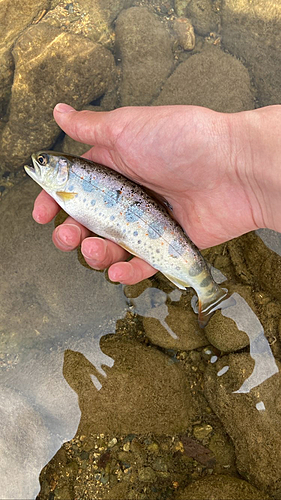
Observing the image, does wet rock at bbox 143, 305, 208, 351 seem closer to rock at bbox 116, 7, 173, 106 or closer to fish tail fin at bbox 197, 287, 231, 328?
fish tail fin at bbox 197, 287, 231, 328

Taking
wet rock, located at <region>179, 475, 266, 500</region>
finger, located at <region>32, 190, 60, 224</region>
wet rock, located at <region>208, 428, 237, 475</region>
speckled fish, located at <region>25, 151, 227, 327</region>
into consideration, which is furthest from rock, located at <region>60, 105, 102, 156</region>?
wet rock, located at <region>179, 475, 266, 500</region>

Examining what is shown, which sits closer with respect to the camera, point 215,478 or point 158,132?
point 158,132

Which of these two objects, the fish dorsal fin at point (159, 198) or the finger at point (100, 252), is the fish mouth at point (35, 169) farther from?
the fish dorsal fin at point (159, 198)

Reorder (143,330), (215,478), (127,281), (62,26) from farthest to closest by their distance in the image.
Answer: (62,26), (143,330), (215,478), (127,281)

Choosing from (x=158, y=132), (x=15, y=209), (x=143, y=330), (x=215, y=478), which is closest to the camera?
(x=158, y=132)

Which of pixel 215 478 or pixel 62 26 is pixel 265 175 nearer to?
Result: pixel 215 478

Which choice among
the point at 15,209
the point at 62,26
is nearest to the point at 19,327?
the point at 15,209

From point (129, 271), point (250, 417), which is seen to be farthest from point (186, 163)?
point (250, 417)
